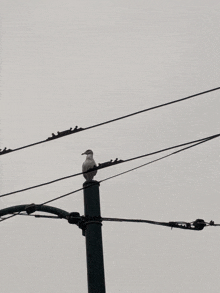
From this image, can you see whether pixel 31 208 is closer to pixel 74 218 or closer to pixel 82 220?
pixel 74 218

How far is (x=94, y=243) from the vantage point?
8.73 metres

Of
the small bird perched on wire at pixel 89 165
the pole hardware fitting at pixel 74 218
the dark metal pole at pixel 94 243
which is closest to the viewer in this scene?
the dark metal pole at pixel 94 243

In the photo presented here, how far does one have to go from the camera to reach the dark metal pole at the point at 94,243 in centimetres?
848

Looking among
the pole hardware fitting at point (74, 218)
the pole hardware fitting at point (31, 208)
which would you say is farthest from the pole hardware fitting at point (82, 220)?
the pole hardware fitting at point (31, 208)

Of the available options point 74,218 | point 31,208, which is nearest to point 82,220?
point 74,218

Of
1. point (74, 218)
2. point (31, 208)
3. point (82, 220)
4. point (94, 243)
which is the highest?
point (31, 208)

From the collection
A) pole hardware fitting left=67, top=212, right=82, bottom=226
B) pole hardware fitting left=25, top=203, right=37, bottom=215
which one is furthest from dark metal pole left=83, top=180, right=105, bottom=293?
pole hardware fitting left=25, top=203, right=37, bottom=215

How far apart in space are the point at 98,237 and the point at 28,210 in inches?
61.3

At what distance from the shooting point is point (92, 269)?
28.1 feet

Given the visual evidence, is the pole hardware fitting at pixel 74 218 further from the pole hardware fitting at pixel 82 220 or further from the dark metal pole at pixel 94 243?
the dark metal pole at pixel 94 243

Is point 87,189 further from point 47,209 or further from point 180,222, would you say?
point 180,222

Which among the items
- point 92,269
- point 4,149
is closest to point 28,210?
point 4,149

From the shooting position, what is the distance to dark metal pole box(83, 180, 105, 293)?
848 cm

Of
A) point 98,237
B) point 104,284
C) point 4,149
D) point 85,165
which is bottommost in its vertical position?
point 104,284
